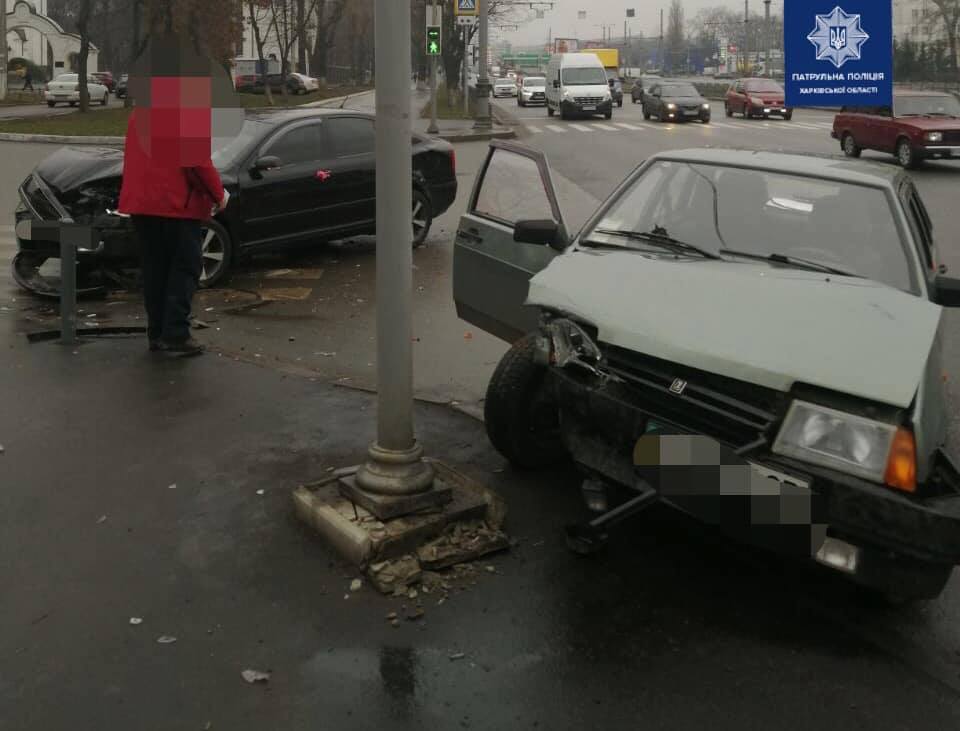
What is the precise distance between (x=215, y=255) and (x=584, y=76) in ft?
109

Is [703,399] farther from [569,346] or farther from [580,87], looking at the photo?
[580,87]

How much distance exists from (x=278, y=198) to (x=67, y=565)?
260 inches

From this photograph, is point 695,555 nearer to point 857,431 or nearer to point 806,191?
point 857,431

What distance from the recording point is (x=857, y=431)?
3.47 meters

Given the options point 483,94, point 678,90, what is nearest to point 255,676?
point 483,94

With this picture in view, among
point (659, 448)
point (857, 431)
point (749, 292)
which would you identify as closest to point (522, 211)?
point (749, 292)

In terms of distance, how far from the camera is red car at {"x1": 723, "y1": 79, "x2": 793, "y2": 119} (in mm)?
40062

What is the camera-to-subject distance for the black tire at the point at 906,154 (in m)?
21.5

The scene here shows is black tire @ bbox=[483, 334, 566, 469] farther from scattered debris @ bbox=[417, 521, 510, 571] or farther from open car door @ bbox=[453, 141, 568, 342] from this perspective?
scattered debris @ bbox=[417, 521, 510, 571]

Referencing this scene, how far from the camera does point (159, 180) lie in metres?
6.94

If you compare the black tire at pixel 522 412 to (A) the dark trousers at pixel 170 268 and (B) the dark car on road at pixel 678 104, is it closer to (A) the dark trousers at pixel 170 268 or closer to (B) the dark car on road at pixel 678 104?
(A) the dark trousers at pixel 170 268

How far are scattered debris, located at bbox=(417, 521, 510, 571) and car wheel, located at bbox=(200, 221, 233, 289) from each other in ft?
19.6

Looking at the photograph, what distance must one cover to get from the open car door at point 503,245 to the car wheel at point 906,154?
1776 cm

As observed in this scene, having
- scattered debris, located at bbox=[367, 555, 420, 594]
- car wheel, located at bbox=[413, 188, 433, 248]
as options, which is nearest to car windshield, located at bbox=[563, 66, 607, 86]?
car wheel, located at bbox=[413, 188, 433, 248]
